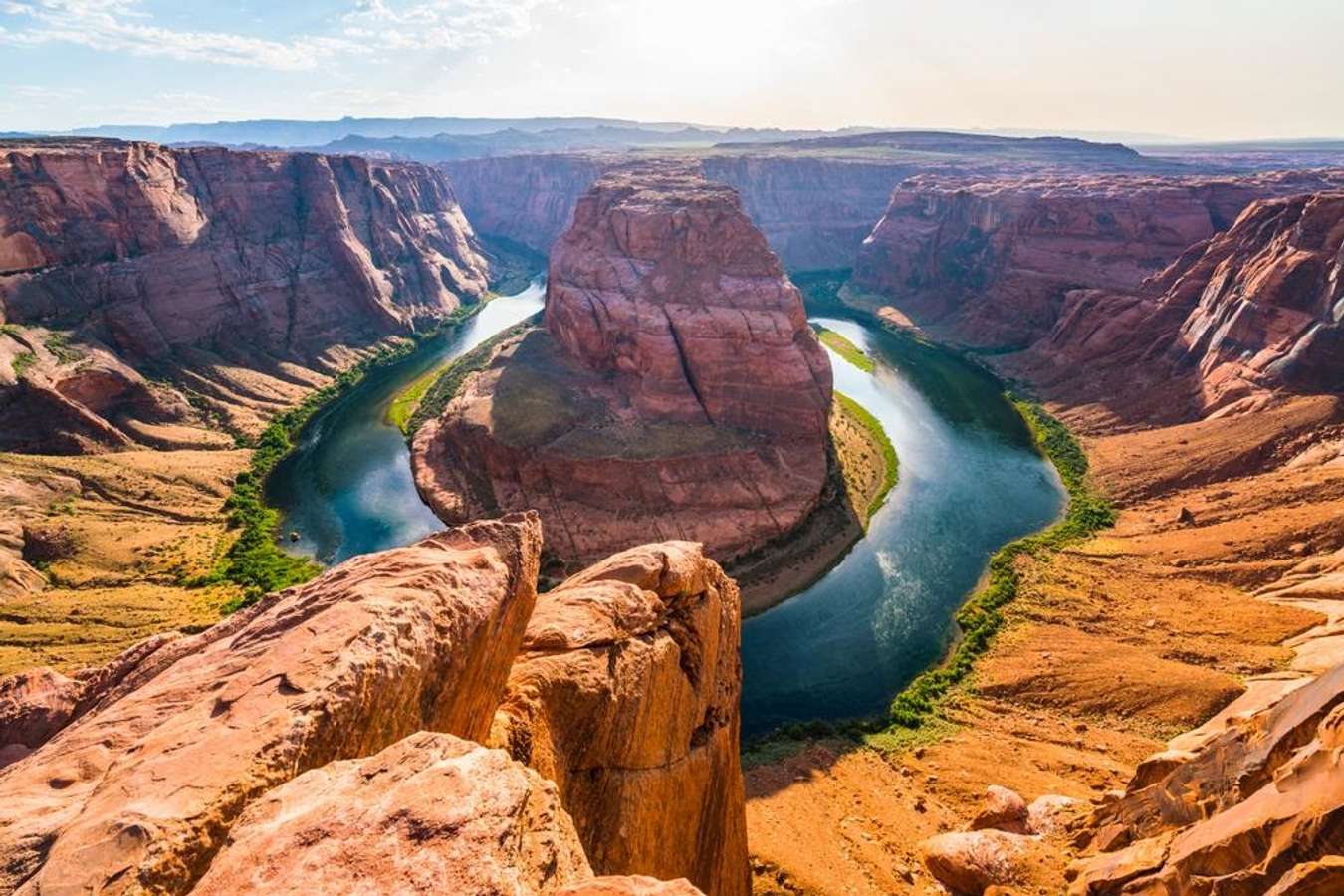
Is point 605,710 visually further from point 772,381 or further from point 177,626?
point 772,381

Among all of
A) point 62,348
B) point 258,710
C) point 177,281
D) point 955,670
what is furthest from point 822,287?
point 258,710

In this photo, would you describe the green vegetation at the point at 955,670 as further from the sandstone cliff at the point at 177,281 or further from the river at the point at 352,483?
the sandstone cliff at the point at 177,281

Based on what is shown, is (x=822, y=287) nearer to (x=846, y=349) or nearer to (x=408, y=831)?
(x=846, y=349)

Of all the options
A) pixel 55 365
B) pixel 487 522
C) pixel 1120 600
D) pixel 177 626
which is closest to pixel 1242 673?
pixel 1120 600

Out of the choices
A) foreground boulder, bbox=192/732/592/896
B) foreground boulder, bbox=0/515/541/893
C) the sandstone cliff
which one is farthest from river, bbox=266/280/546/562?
foreground boulder, bbox=192/732/592/896

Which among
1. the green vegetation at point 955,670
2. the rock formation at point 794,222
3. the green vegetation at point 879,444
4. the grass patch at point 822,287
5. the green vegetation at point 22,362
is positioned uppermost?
the rock formation at point 794,222

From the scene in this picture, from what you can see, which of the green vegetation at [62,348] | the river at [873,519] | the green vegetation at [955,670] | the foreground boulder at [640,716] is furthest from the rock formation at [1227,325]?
the green vegetation at [62,348]
